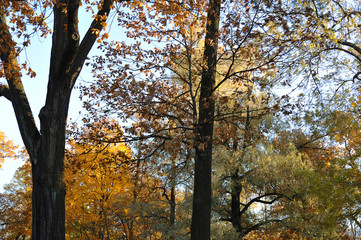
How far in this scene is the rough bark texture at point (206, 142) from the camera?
7.44 meters

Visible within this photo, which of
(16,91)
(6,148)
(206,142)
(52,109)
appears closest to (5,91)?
Answer: (16,91)

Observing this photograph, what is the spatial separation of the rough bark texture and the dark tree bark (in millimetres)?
2550

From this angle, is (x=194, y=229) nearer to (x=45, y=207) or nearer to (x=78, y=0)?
(x=45, y=207)

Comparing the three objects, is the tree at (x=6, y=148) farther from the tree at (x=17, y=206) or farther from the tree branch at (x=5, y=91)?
the tree branch at (x=5, y=91)

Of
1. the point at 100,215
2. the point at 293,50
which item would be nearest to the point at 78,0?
the point at 293,50

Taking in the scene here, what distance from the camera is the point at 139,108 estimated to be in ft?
29.6

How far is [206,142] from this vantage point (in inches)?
293

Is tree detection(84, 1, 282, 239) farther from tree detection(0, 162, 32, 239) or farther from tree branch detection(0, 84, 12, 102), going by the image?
tree detection(0, 162, 32, 239)

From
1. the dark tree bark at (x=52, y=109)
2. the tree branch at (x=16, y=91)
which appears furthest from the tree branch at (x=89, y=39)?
the tree branch at (x=16, y=91)

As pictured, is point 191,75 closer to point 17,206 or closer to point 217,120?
point 217,120

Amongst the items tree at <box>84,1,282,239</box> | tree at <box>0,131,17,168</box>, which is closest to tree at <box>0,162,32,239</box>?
tree at <box>0,131,17,168</box>

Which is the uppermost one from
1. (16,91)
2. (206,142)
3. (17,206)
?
(17,206)

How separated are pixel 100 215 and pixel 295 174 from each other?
10814mm

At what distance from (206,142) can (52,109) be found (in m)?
3.23
